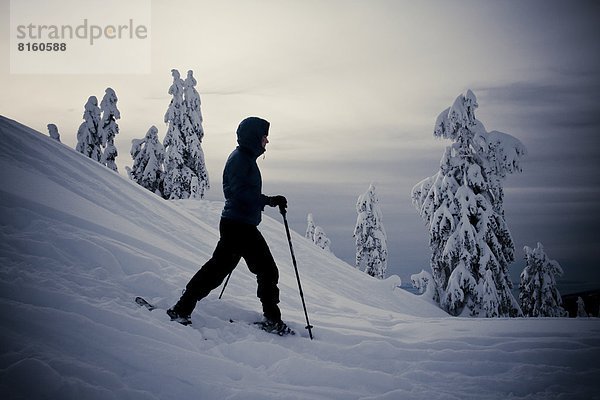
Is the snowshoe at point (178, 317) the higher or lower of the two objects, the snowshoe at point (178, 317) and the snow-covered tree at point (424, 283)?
the higher

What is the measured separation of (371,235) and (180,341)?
31.8 m

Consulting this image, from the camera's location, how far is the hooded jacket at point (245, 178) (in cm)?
446

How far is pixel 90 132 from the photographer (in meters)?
31.4

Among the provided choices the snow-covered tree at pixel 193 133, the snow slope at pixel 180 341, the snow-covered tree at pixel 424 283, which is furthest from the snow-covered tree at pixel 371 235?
the snow slope at pixel 180 341

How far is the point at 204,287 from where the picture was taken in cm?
434

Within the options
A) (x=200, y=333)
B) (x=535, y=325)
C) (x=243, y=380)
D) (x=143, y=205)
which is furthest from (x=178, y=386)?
(x=143, y=205)

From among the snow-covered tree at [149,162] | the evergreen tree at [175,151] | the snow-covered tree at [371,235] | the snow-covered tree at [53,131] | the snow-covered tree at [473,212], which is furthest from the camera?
the snow-covered tree at [371,235]

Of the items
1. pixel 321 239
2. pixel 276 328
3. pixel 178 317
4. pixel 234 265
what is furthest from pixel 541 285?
pixel 178 317

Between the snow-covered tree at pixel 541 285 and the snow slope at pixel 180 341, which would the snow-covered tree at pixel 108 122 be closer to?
the snow slope at pixel 180 341

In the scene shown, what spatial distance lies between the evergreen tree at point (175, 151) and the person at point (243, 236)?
2658 centimetres

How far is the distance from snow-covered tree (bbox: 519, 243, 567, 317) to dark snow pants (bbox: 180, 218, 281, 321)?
25.2 m

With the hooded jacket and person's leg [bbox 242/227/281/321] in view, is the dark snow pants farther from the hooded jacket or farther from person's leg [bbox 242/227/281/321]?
the hooded jacket

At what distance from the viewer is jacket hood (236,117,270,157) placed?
14.9 ft

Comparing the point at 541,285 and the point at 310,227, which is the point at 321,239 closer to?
the point at 310,227
